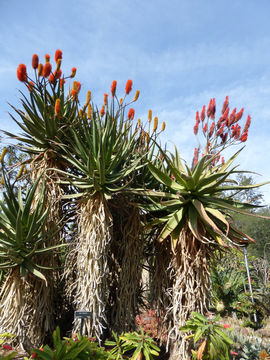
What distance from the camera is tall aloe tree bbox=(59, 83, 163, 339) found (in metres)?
3.59

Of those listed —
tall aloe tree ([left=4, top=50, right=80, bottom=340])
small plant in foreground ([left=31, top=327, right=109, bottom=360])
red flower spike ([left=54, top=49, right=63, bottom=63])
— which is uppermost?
red flower spike ([left=54, top=49, right=63, bottom=63])

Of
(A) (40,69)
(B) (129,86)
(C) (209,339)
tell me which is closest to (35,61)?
(A) (40,69)

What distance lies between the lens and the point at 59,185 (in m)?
4.29

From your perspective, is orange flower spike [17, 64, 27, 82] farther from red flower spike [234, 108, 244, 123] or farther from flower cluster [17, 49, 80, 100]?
red flower spike [234, 108, 244, 123]

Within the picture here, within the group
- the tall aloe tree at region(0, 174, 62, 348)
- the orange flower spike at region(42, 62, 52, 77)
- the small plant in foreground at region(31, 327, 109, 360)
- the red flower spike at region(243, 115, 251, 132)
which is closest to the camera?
the small plant in foreground at region(31, 327, 109, 360)

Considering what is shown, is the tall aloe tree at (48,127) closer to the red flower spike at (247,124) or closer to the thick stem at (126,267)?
the thick stem at (126,267)

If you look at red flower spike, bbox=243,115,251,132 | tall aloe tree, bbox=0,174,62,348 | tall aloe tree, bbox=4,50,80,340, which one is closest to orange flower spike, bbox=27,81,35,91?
tall aloe tree, bbox=4,50,80,340

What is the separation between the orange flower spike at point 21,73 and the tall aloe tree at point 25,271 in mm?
1434

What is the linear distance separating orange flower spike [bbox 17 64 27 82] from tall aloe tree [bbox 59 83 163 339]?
1009 millimetres

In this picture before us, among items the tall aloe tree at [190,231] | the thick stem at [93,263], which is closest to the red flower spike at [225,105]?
the tall aloe tree at [190,231]

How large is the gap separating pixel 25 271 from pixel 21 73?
8.61ft

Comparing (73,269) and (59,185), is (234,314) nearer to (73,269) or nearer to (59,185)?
(73,269)

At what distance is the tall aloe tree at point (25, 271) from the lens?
3424 mm

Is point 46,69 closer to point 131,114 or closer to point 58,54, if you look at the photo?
point 58,54
